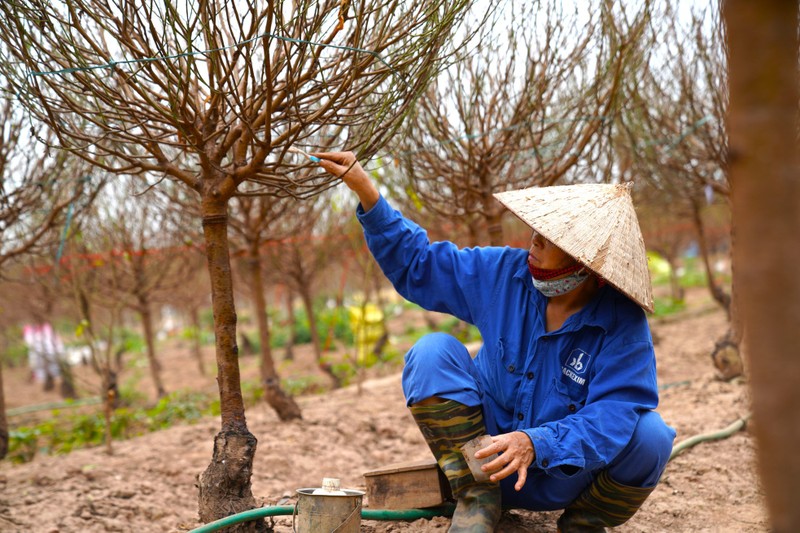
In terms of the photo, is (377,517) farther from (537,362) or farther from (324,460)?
(324,460)

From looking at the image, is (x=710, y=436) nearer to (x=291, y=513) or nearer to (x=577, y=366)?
(x=577, y=366)

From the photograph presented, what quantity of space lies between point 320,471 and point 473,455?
6.88 ft

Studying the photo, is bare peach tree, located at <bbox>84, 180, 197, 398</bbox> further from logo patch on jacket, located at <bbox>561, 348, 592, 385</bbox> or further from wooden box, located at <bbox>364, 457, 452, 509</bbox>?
logo patch on jacket, located at <bbox>561, 348, 592, 385</bbox>

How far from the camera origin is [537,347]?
249 cm

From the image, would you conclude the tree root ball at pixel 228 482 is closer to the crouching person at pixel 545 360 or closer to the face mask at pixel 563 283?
the crouching person at pixel 545 360

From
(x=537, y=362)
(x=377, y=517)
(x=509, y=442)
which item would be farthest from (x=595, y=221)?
(x=377, y=517)

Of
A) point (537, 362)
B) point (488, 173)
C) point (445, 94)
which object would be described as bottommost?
point (537, 362)

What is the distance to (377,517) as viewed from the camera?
2518 millimetres

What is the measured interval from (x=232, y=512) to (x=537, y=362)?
1.22 meters

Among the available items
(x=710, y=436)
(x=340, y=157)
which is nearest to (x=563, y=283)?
(x=340, y=157)

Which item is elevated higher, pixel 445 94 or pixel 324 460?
pixel 445 94

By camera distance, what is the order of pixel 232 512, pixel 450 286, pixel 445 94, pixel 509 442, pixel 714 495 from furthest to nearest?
pixel 445 94 < pixel 714 495 < pixel 450 286 < pixel 232 512 < pixel 509 442

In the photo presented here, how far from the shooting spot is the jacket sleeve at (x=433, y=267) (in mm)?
2619

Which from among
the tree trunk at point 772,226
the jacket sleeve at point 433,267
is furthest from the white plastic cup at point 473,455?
the tree trunk at point 772,226
